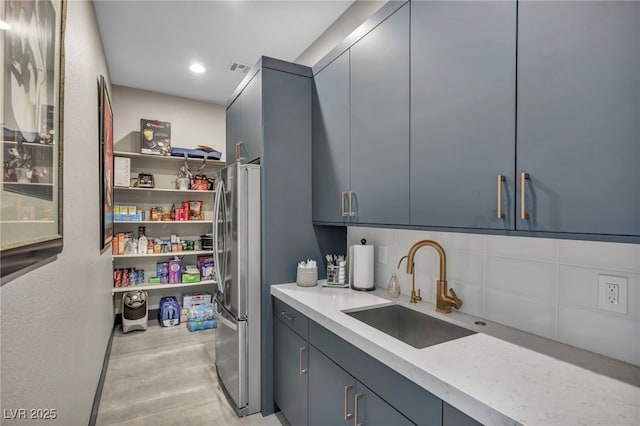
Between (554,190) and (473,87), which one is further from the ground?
(473,87)

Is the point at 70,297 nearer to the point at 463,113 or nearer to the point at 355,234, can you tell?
the point at 355,234

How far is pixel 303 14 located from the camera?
8.31 ft

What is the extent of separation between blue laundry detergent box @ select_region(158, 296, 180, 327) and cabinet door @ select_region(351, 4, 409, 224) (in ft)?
10.2

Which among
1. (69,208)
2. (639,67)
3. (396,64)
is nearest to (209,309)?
(69,208)

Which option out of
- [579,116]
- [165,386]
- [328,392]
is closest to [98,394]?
[165,386]

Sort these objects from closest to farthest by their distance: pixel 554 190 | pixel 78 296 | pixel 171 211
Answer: pixel 554 190 < pixel 78 296 < pixel 171 211

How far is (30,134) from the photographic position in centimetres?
90

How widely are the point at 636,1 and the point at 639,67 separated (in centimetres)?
17

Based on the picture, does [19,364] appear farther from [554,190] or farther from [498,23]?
[498,23]

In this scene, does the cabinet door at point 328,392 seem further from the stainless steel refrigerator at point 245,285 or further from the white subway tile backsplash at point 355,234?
the white subway tile backsplash at point 355,234

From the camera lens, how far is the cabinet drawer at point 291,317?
5.89 feet

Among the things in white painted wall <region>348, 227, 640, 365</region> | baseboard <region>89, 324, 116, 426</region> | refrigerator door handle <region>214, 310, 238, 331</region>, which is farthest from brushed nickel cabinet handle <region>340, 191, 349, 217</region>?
baseboard <region>89, 324, 116, 426</region>

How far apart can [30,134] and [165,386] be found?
231 centimetres

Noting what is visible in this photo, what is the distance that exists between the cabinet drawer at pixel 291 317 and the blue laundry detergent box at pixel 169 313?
235cm
